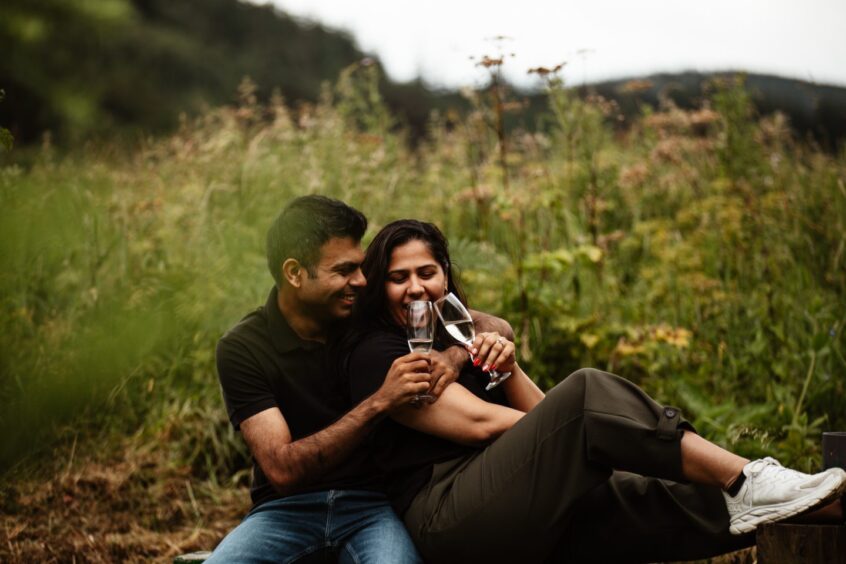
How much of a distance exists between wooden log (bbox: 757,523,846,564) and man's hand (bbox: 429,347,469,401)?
111 cm

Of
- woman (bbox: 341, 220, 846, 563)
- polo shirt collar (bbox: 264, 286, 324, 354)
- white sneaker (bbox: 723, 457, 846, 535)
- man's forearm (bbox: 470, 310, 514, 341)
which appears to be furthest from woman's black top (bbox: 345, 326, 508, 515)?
white sneaker (bbox: 723, 457, 846, 535)

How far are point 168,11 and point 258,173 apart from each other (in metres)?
11.4

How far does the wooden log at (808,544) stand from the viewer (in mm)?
2301

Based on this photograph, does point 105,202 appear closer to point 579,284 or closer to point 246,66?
point 579,284

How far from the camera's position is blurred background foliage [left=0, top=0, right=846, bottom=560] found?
13.0 ft

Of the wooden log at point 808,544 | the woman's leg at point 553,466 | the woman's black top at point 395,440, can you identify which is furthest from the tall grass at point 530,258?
the wooden log at point 808,544

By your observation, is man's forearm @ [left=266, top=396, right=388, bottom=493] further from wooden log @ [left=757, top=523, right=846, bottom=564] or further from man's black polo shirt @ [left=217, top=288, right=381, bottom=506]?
wooden log @ [left=757, top=523, right=846, bottom=564]

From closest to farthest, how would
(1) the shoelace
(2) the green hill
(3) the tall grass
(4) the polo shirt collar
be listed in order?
(1) the shoelace, (4) the polo shirt collar, (3) the tall grass, (2) the green hill

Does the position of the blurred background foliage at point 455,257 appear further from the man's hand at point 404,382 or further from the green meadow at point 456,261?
the man's hand at point 404,382

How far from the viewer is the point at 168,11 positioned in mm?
16094

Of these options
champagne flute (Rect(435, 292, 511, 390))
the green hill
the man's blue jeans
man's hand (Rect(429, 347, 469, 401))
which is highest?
the green hill

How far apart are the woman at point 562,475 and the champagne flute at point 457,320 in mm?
54

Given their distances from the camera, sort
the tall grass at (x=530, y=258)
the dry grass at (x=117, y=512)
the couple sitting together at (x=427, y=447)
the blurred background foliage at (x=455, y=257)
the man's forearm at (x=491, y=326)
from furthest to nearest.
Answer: the tall grass at (x=530, y=258) → the blurred background foliage at (x=455, y=257) → the dry grass at (x=117, y=512) → the man's forearm at (x=491, y=326) → the couple sitting together at (x=427, y=447)

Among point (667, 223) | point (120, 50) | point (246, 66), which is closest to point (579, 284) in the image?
point (667, 223)
